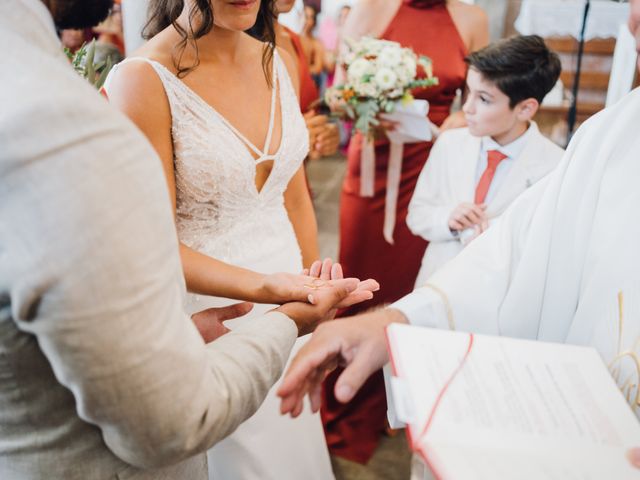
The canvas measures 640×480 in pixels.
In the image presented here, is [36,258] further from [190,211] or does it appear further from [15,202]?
[190,211]

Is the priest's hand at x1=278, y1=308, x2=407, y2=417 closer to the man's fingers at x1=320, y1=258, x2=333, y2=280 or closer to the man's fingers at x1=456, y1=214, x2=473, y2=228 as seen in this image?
the man's fingers at x1=320, y1=258, x2=333, y2=280

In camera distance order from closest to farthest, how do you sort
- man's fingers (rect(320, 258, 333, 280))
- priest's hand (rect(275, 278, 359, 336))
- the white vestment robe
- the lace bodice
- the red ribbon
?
the white vestment robe
priest's hand (rect(275, 278, 359, 336))
man's fingers (rect(320, 258, 333, 280))
the lace bodice
the red ribbon

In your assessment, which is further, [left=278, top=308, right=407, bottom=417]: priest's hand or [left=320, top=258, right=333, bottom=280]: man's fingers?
[left=320, top=258, right=333, bottom=280]: man's fingers

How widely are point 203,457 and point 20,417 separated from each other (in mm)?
533

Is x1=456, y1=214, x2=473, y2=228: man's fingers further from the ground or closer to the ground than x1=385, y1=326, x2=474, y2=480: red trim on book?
closer to the ground

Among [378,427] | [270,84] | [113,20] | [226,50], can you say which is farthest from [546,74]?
[113,20]

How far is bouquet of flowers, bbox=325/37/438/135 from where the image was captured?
2619mm

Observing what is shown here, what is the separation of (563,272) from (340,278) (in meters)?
0.55

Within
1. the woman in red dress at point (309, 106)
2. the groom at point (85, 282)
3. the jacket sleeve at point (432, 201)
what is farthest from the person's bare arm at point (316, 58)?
the groom at point (85, 282)

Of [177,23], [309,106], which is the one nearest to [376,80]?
[309,106]

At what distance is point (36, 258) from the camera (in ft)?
2.06

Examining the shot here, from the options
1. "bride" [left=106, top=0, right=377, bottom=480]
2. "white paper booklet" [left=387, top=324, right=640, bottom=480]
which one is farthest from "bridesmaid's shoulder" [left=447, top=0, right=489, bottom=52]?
"white paper booklet" [left=387, top=324, right=640, bottom=480]

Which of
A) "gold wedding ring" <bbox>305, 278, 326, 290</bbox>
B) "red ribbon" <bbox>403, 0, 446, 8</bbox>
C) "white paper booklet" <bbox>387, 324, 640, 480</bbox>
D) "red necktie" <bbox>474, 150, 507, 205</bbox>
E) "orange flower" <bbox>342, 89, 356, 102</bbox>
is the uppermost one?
"red ribbon" <bbox>403, 0, 446, 8</bbox>

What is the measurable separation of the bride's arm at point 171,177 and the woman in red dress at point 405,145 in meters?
1.58
